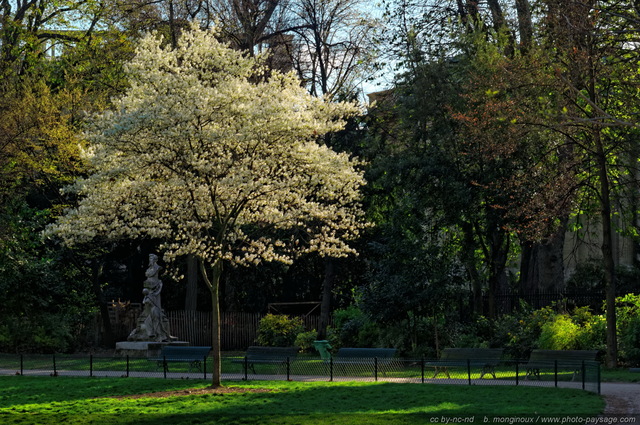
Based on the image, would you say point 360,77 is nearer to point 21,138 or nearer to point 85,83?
point 85,83

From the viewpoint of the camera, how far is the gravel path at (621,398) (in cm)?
1502

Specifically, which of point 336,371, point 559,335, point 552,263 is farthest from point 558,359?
point 552,263

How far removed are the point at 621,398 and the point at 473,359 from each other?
603 centimetres

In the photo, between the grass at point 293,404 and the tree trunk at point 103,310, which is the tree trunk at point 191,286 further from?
the grass at point 293,404

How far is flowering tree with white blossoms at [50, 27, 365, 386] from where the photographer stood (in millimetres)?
20531

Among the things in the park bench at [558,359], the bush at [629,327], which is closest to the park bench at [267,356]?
the park bench at [558,359]

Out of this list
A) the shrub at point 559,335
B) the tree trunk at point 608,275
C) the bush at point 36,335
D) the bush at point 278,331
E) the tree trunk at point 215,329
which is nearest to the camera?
the tree trunk at point 215,329

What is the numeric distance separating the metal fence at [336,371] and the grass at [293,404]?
1.57 meters

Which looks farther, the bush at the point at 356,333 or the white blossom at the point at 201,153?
the bush at the point at 356,333

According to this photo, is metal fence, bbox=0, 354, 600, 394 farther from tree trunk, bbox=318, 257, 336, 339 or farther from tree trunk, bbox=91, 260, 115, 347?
tree trunk, bbox=318, 257, 336, 339

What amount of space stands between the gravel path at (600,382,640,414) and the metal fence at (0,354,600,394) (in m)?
0.48

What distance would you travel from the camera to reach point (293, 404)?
17188 millimetres

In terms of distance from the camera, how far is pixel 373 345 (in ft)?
103

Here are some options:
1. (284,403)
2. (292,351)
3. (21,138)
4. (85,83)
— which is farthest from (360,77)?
(284,403)
